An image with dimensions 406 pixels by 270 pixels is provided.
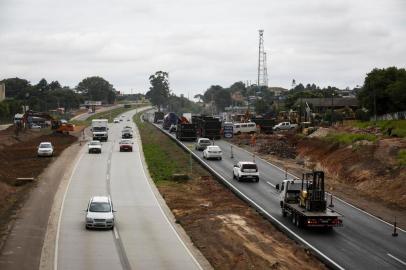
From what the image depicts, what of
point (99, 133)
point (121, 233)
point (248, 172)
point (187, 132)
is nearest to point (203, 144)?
point (187, 132)

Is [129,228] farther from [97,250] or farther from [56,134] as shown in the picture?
[56,134]

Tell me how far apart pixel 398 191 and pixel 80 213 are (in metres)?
21.8

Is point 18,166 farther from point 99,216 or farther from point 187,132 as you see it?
point 99,216

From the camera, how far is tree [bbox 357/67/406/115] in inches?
3647

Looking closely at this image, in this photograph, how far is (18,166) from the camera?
63.2 metres

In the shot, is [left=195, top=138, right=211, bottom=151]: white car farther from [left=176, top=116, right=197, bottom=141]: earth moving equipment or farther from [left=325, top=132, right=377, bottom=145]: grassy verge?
[left=325, top=132, right=377, bottom=145]: grassy verge

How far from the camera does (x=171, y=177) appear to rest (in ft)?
178

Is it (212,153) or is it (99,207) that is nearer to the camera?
(99,207)

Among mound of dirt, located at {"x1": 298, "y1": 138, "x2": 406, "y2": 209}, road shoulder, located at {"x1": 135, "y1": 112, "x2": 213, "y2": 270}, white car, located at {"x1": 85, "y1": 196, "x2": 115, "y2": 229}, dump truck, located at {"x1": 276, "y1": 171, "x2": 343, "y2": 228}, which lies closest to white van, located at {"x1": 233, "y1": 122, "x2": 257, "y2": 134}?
mound of dirt, located at {"x1": 298, "y1": 138, "x2": 406, "y2": 209}

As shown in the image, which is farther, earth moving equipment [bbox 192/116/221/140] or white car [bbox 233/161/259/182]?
earth moving equipment [bbox 192/116/221/140]

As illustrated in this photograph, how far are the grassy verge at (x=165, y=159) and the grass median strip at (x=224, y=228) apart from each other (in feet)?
0.58

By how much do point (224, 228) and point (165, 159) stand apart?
3469 centimetres

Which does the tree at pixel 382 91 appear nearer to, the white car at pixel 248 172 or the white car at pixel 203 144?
the white car at pixel 203 144

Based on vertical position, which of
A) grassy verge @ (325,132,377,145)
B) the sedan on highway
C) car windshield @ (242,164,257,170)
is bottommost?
the sedan on highway
